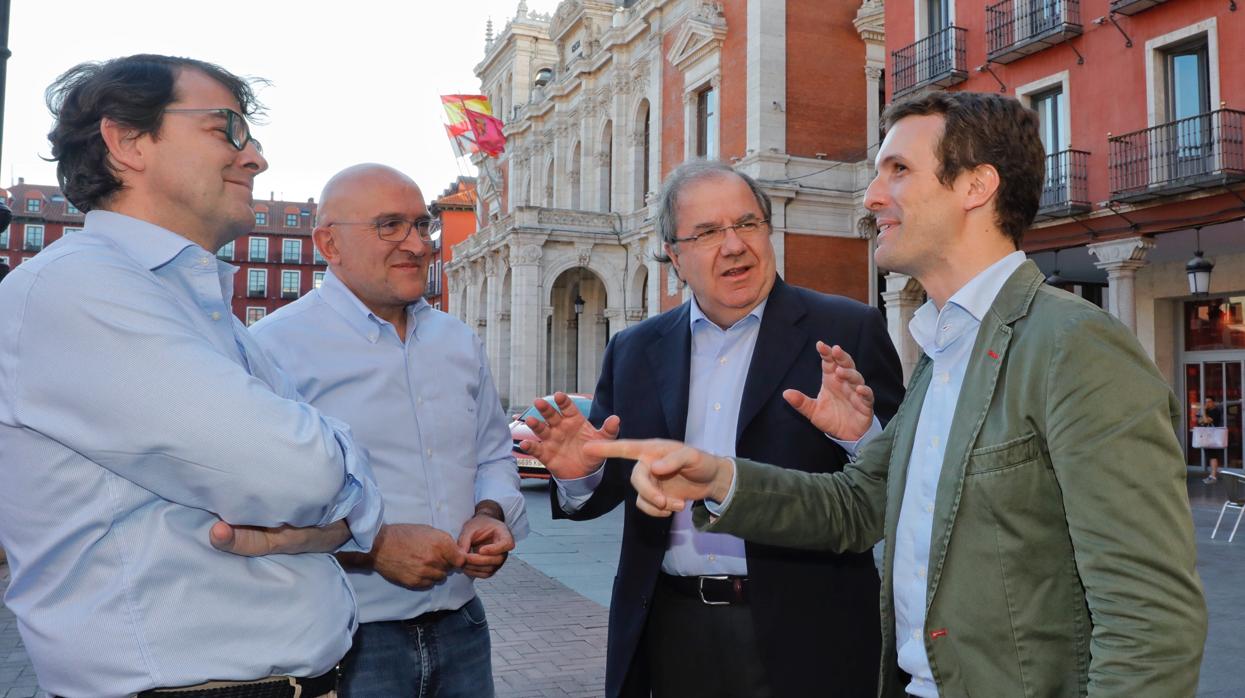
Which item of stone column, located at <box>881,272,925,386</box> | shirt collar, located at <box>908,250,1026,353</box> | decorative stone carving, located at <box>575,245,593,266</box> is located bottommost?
shirt collar, located at <box>908,250,1026,353</box>

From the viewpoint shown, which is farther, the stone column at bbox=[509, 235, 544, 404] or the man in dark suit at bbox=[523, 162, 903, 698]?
the stone column at bbox=[509, 235, 544, 404]

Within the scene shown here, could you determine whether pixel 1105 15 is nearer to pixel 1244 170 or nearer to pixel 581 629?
pixel 1244 170

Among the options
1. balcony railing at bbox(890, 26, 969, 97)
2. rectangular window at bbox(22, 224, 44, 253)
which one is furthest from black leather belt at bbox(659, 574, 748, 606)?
rectangular window at bbox(22, 224, 44, 253)

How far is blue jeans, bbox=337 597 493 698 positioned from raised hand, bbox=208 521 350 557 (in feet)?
2.31

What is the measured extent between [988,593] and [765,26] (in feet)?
72.6

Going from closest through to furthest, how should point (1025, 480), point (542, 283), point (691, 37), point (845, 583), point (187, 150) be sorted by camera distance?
1. point (1025, 480)
2. point (187, 150)
3. point (845, 583)
4. point (691, 37)
5. point (542, 283)

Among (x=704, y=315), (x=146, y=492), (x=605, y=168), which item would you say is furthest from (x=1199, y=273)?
(x=605, y=168)

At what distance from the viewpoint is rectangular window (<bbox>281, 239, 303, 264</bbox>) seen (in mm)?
75688

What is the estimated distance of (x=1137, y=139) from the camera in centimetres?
1400

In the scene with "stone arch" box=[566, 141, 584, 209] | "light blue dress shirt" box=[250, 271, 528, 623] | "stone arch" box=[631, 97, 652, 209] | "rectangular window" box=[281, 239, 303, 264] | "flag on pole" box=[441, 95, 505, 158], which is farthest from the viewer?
"rectangular window" box=[281, 239, 303, 264]

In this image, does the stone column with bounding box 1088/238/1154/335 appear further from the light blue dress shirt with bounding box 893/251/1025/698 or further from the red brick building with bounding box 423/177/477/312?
the red brick building with bounding box 423/177/477/312

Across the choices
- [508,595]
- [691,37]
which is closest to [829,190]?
[691,37]

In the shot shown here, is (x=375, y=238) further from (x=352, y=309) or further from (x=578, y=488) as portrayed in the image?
(x=578, y=488)

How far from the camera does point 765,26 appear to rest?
2216cm
